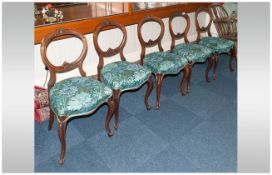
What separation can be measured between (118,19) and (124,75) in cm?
82

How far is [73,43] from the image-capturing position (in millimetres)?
2773

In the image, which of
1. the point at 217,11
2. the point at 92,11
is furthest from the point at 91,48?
the point at 217,11

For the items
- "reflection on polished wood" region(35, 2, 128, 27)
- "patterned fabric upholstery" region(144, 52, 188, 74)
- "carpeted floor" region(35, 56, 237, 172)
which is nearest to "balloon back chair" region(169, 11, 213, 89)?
"patterned fabric upholstery" region(144, 52, 188, 74)

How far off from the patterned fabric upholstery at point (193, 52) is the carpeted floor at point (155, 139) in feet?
1.44

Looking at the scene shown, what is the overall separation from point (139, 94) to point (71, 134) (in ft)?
3.20

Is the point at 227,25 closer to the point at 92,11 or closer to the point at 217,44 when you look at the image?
the point at 217,44

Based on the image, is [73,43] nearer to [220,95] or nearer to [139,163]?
[139,163]

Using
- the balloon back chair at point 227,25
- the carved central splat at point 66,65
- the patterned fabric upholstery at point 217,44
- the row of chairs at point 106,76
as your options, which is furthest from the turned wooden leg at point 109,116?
the balloon back chair at point 227,25

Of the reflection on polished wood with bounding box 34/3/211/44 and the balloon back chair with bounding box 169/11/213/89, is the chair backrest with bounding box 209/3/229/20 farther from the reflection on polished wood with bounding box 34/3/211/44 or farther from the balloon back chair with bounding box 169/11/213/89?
the balloon back chair with bounding box 169/11/213/89

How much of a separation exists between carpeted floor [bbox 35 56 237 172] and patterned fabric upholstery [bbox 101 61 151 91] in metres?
0.43

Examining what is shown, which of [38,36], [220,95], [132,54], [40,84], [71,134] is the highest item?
[38,36]

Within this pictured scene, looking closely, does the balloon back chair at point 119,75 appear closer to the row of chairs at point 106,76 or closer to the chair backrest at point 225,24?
the row of chairs at point 106,76

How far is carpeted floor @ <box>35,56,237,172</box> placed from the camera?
6.26ft

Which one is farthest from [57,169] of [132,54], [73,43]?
[132,54]
